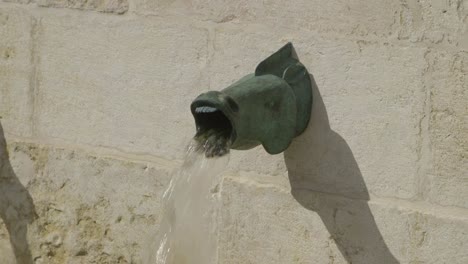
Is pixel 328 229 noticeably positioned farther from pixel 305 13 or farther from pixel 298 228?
pixel 305 13

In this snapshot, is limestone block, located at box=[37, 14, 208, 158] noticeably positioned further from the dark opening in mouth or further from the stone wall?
the dark opening in mouth

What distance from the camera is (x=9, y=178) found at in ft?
8.39

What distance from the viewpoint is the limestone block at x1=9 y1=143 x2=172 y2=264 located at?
2.36m

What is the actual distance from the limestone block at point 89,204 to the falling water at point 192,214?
0.55 ft

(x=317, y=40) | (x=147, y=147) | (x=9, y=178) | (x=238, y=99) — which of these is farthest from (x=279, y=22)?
(x=9, y=178)

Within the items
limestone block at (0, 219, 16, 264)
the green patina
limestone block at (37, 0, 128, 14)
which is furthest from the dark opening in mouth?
limestone block at (0, 219, 16, 264)

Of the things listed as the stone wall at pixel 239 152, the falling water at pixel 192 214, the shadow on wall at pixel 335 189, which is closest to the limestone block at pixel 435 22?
the stone wall at pixel 239 152

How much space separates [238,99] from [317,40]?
0.29 metres

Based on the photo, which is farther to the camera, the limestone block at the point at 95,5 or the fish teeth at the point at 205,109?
the limestone block at the point at 95,5

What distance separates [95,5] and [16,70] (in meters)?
0.32

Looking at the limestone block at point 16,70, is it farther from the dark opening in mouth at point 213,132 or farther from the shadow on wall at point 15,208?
the dark opening in mouth at point 213,132

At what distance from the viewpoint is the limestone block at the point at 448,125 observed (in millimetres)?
1896

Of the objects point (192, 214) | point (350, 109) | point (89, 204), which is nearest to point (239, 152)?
point (192, 214)

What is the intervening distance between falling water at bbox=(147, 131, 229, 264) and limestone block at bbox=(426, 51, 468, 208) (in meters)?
0.46
